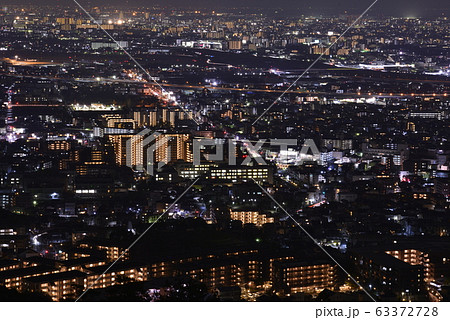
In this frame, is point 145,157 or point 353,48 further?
point 353,48

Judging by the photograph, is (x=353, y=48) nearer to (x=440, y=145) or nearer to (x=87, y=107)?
(x=87, y=107)

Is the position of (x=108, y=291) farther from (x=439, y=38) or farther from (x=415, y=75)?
(x=439, y=38)

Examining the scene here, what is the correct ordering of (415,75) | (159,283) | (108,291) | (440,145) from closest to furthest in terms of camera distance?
(108,291), (159,283), (440,145), (415,75)

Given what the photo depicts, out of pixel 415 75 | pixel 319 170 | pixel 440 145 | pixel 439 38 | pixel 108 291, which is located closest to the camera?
pixel 108 291

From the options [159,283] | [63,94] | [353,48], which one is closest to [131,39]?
[353,48]

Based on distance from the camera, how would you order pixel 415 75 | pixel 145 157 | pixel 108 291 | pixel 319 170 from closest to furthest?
pixel 108 291, pixel 319 170, pixel 145 157, pixel 415 75

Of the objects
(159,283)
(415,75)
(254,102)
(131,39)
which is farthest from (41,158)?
(131,39)
